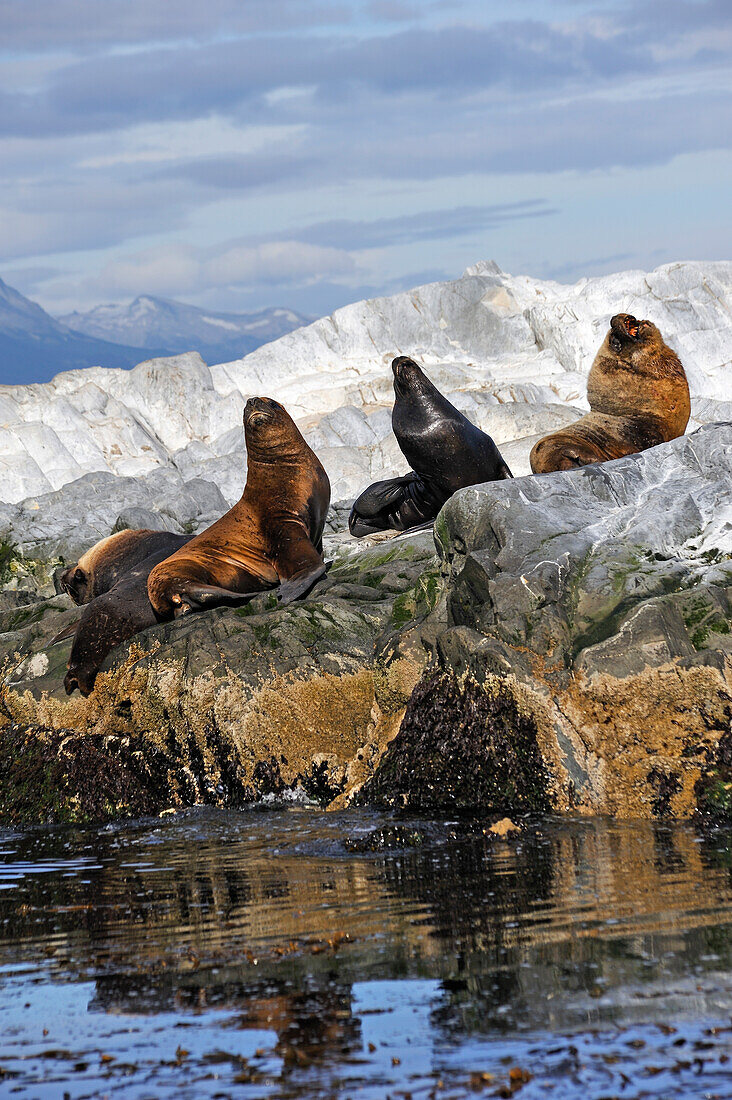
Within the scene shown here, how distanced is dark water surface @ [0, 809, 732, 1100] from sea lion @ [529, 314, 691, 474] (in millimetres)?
5245

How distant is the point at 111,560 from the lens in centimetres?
1142

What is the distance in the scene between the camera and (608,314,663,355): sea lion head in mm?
10367

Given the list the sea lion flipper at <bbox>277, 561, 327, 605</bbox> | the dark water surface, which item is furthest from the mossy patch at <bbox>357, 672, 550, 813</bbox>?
the sea lion flipper at <bbox>277, 561, 327, 605</bbox>

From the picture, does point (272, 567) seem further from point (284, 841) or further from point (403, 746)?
point (284, 841)

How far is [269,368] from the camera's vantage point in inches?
1271

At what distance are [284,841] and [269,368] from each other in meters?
27.2

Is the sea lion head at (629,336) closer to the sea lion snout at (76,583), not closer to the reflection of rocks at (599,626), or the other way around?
the reflection of rocks at (599,626)

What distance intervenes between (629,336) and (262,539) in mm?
3811

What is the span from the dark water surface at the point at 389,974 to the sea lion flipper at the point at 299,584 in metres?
3.41

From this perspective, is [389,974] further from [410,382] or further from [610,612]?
[410,382]

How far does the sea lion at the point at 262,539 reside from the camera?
29.9 ft

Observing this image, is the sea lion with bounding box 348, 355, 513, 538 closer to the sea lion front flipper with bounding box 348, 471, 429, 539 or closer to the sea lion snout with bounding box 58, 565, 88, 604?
the sea lion front flipper with bounding box 348, 471, 429, 539

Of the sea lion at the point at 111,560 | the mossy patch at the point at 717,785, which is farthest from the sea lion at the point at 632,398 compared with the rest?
the mossy patch at the point at 717,785

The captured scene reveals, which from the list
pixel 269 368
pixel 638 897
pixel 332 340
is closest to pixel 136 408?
pixel 269 368
